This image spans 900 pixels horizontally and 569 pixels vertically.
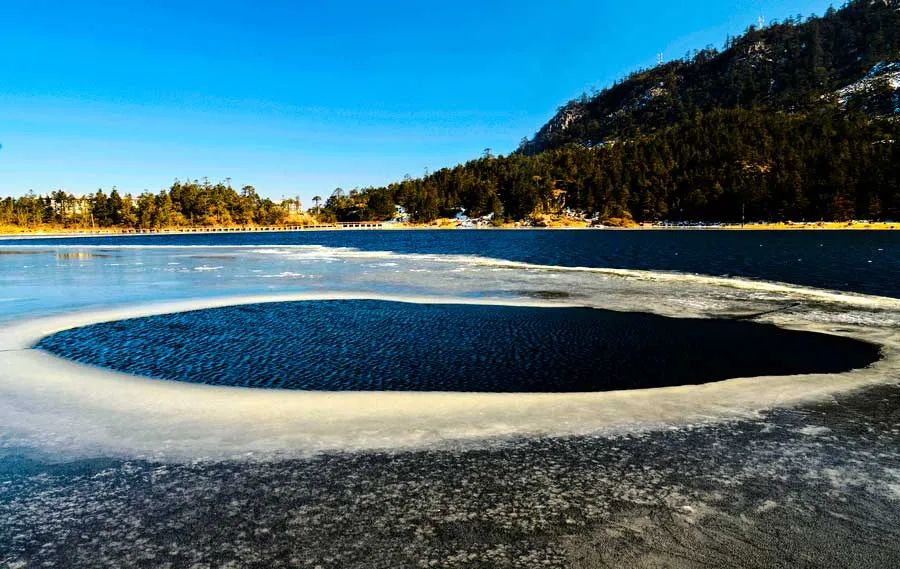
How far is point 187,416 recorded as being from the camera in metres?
9.20

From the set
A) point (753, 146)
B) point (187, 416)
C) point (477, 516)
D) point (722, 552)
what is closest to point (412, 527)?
point (477, 516)

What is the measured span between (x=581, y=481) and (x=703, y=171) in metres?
191

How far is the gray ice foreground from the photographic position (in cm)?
801

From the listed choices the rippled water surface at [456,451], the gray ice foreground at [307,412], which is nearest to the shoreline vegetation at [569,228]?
the rippled water surface at [456,451]

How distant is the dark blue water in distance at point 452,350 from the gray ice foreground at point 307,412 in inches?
28.4

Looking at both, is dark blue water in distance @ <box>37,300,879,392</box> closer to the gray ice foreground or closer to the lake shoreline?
the gray ice foreground

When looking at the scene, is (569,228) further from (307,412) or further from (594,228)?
(307,412)

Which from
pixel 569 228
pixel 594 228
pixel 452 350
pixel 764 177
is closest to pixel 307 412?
pixel 452 350

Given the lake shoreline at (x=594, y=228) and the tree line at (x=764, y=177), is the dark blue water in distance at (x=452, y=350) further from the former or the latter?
the tree line at (x=764, y=177)

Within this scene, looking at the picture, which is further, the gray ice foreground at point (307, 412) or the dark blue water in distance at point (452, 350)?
the dark blue water in distance at point (452, 350)

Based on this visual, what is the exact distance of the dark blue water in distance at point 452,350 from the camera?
1178 centimetres

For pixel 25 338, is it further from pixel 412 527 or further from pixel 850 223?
pixel 850 223

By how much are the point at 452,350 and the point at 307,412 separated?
5.67 metres

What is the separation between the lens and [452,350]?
1436 centimetres
